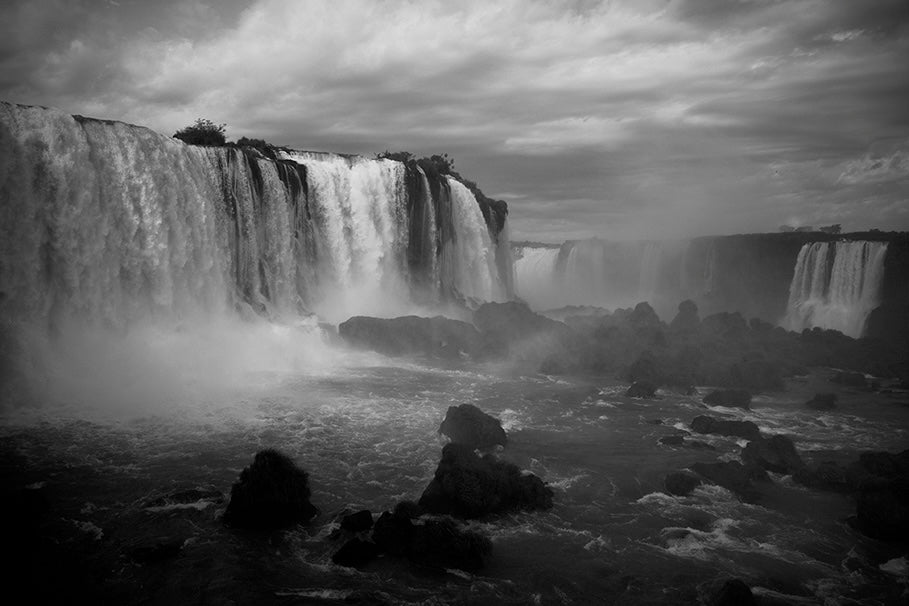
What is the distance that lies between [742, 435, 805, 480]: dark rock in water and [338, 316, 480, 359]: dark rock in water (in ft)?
48.4

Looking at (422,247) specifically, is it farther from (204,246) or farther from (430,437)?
(430,437)

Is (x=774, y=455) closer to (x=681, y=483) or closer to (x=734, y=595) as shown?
(x=681, y=483)

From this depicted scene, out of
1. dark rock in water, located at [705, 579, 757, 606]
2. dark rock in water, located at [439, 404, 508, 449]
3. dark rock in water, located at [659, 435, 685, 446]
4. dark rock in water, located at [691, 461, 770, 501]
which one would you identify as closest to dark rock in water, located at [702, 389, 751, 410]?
dark rock in water, located at [659, 435, 685, 446]

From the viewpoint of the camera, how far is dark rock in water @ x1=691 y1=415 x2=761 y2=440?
15781 mm

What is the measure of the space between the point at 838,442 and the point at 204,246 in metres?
22.6

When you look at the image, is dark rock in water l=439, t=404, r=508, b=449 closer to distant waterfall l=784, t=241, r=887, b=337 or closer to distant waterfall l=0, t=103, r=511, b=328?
distant waterfall l=0, t=103, r=511, b=328

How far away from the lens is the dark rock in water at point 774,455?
13.2 m

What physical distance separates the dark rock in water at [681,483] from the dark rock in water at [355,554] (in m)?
6.52

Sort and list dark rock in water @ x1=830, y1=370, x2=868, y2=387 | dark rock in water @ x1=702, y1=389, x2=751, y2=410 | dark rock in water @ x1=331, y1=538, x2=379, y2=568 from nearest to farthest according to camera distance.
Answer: dark rock in water @ x1=331, y1=538, x2=379, y2=568, dark rock in water @ x1=702, y1=389, x2=751, y2=410, dark rock in water @ x1=830, y1=370, x2=868, y2=387

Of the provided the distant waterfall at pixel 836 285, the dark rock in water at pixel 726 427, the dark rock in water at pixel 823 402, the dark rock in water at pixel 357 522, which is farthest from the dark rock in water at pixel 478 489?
the distant waterfall at pixel 836 285

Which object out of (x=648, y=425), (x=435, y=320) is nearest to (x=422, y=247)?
(x=435, y=320)

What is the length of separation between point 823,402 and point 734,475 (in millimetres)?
10188

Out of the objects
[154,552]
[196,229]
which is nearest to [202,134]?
[196,229]

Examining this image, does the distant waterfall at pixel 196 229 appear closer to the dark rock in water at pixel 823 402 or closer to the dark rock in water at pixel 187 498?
the dark rock in water at pixel 187 498
